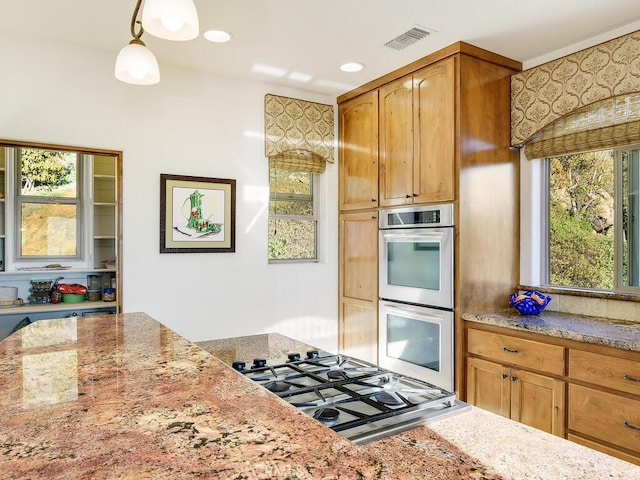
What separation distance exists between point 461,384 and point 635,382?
100cm

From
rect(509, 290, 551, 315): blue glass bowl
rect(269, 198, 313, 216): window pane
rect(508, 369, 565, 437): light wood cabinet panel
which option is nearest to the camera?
rect(508, 369, 565, 437): light wood cabinet panel

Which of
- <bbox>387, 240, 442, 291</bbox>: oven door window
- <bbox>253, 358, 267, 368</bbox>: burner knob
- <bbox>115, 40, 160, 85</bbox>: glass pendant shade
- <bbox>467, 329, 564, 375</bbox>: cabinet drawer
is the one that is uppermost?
<bbox>115, 40, 160, 85</bbox>: glass pendant shade

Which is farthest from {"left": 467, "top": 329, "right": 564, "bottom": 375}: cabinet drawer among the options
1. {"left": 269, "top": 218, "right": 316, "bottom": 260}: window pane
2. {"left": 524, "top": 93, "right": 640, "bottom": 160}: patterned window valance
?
{"left": 269, "top": 218, "right": 316, "bottom": 260}: window pane

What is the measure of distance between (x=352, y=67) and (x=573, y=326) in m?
2.22

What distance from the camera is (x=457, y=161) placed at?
114 inches

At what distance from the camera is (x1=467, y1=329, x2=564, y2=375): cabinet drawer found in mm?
2379

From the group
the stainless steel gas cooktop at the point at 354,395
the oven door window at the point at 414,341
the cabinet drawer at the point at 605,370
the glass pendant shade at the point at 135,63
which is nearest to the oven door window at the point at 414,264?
the oven door window at the point at 414,341

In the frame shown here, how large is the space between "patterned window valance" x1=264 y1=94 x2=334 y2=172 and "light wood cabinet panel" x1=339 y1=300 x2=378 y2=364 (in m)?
1.26

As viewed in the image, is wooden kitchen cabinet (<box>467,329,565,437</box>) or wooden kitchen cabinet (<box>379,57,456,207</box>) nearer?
wooden kitchen cabinet (<box>467,329,565,437</box>)

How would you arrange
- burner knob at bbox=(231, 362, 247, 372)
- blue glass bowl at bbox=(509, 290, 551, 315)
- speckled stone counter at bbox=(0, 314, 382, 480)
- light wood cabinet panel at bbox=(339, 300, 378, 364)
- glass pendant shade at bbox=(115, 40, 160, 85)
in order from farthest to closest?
light wood cabinet panel at bbox=(339, 300, 378, 364) < blue glass bowl at bbox=(509, 290, 551, 315) < glass pendant shade at bbox=(115, 40, 160, 85) < burner knob at bbox=(231, 362, 247, 372) < speckled stone counter at bbox=(0, 314, 382, 480)

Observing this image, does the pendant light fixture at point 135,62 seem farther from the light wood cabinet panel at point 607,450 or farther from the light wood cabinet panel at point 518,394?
the light wood cabinet panel at point 607,450

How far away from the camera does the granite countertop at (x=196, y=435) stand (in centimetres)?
62

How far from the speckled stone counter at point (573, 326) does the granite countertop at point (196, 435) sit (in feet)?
4.55

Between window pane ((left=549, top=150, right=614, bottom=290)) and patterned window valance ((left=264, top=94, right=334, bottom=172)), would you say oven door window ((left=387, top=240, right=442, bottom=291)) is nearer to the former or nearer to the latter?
window pane ((left=549, top=150, right=614, bottom=290))
